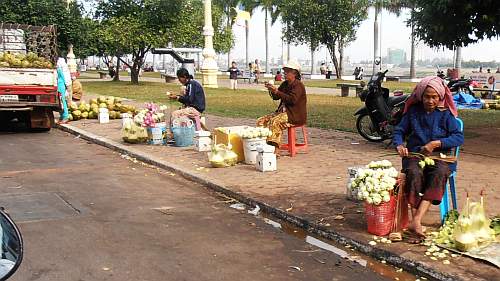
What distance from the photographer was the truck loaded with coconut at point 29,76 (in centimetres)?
1254

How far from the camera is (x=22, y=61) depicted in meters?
13.5

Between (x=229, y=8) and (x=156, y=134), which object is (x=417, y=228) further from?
(x=229, y=8)

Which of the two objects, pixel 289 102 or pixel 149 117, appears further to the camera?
pixel 149 117

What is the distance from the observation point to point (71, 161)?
31.8 feet

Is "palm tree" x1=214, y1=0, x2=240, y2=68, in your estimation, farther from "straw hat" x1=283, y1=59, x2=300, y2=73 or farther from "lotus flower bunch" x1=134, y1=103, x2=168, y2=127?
"straw hat" x1=283, y1=59, x2=300, y2=73

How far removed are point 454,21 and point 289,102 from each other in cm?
393

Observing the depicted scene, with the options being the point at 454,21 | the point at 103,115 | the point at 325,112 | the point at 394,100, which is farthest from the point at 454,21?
the point at 103,115

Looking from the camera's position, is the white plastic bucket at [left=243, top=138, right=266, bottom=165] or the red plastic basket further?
the white plastic bucket at [left=243, top=138, right=266, bottom=165]

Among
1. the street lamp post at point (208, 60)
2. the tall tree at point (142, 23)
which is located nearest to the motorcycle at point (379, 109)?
the street lamp post at point (208, 60)

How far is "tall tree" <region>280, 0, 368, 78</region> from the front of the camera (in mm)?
47719

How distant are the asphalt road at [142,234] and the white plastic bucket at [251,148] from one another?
1223mm

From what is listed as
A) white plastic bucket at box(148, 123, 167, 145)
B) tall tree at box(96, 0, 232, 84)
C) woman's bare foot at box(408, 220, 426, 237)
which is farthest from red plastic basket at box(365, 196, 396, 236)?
tall tree at box(96, 0, 232, 84)

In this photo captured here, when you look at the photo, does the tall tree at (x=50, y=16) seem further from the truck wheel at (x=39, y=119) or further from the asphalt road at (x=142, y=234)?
the asphalt road at (x=142, y=234)

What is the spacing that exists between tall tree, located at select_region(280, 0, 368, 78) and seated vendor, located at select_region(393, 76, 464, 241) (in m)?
43.3
